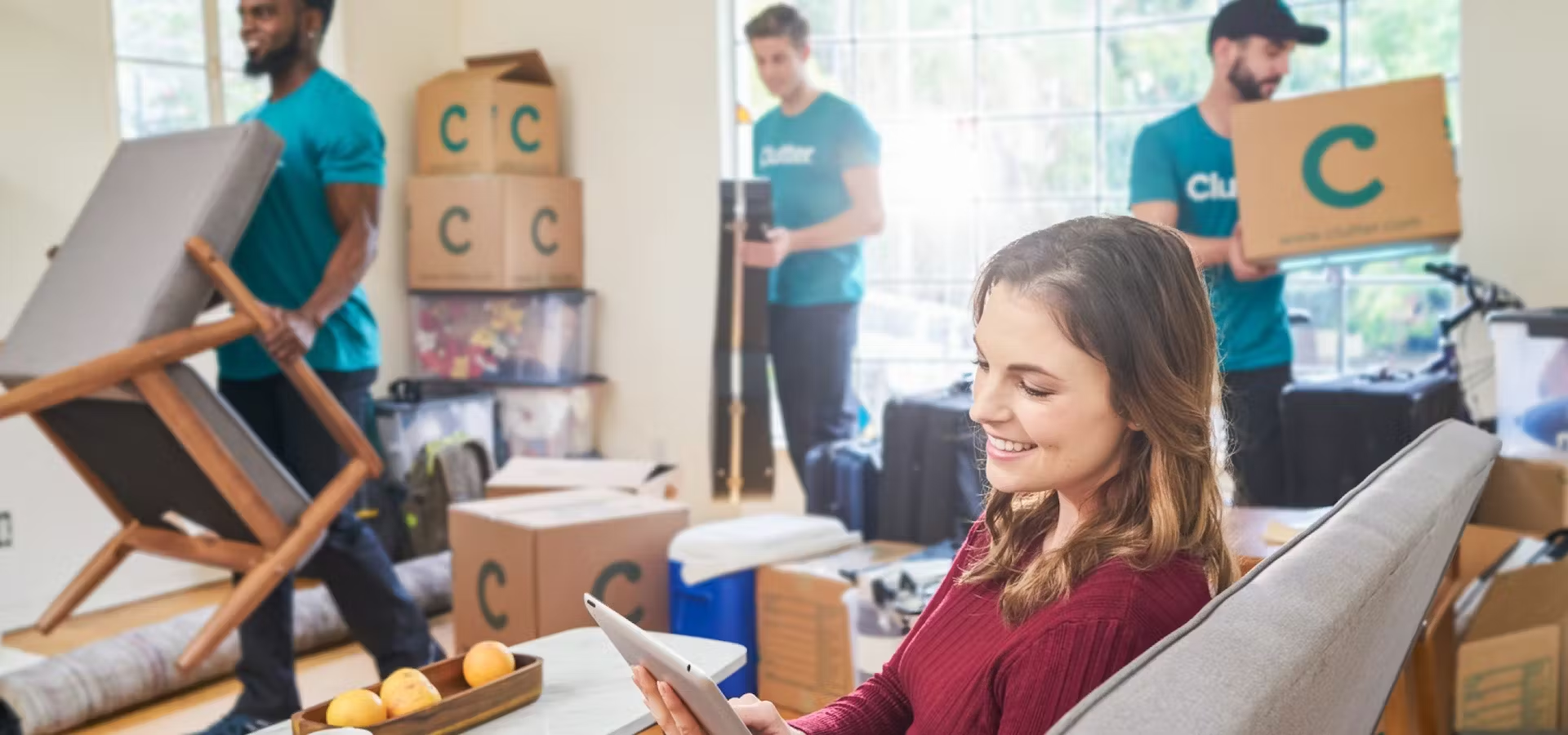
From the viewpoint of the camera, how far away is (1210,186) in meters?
3.06

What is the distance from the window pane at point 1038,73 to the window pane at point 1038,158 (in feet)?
0.22

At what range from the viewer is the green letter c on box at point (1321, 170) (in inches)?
116

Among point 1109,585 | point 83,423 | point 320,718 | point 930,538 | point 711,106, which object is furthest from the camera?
point 711,106

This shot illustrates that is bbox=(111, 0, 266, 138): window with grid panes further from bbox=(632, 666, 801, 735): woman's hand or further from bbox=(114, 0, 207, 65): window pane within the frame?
bbox=(632, 666, 801, 735): woman's hand

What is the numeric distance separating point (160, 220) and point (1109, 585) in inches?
82.6

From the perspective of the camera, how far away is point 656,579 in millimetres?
3023

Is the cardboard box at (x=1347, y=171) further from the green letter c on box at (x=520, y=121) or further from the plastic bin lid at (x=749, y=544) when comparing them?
the green letter c on box at (x=520, y=121)

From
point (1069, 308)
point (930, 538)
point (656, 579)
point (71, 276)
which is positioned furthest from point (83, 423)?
point (1069, 308)

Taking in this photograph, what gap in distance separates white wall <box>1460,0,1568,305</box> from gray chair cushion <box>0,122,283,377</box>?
2959 millimetres

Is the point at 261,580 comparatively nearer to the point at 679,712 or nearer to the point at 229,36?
the point at 679,712

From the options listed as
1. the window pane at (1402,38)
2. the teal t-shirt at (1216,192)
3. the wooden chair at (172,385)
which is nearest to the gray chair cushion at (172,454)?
the wooden chair at (172,385)

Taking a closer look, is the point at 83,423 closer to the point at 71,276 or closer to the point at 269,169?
the point at 71,276

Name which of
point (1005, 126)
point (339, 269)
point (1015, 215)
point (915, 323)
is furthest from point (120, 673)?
point (1005, 126)

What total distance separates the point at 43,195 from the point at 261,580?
1924 mm
